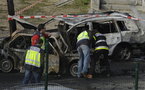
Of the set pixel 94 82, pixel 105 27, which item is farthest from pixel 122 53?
pixel 94 82

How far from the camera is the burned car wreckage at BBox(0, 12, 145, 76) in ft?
34.0

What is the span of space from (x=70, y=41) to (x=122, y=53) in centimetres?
223

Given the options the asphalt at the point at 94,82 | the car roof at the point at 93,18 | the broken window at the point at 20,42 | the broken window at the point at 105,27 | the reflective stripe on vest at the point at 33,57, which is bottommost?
the asphalt at the point at 94,82

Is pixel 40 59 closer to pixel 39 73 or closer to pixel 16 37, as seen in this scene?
pixel 39 73

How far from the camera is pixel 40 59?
7.92 meters

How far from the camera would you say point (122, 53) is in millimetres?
12195

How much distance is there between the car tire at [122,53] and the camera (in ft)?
39.6

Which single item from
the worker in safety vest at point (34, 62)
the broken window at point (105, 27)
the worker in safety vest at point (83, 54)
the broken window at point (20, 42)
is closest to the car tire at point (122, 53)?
the broken window at point (105, 27)

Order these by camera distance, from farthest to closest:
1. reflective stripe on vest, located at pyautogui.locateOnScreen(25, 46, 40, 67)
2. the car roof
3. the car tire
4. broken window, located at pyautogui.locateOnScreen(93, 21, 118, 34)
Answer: broken window, located at pyautogui.locateOnScreen(93, 21, 118, 34) → the car tire → the car roof → reflective stripe on vest, located at pyautogui.locateOnScreen(25, 46, 40, 67)

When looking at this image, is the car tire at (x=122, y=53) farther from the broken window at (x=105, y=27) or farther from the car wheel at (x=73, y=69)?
the car wheel at (x=73, y=69)

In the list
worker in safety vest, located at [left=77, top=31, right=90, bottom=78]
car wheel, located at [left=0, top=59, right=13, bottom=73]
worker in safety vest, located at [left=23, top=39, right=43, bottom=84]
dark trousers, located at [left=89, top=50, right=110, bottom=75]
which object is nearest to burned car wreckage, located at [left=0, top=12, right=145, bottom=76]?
car wheel, located at [left=0, top=59, right=13, bottom=73]

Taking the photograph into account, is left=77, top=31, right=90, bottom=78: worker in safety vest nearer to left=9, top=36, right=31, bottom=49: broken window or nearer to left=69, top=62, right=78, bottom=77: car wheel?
left=69, top=62, right=78, bottom=77: car wheel

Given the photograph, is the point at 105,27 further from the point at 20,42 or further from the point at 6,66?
the point at 6,66

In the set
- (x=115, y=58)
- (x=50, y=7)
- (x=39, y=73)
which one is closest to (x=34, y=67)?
(x=39, y=73)
